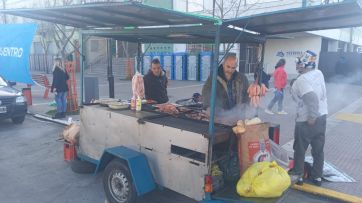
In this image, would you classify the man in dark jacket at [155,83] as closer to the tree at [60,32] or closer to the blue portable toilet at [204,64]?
the tree at [60,32]

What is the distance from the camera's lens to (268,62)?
83.2 feet

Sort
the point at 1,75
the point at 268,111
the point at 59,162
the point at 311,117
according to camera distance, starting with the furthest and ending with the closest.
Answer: the point at 268,111
the point at 1,75
the point at 59,162
the point at 311,117

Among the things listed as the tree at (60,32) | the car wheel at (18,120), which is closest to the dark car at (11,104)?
the car wheel at (18,120)

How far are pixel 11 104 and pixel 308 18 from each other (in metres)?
7.85

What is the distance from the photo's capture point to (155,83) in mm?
6215

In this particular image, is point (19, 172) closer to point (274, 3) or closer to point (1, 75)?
point (1, 75)

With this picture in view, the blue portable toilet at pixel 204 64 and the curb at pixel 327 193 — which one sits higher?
the blue portable toilet at pixel 204 64

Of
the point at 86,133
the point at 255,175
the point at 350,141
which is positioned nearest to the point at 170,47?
the point at 350,141

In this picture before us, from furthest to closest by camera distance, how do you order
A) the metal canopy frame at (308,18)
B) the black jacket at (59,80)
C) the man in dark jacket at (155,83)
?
the black jacket at (59,80) → the man in dark jacket at (155,83) → the metal canopy frame at (308,18)

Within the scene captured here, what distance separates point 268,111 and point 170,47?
15540 millimetres

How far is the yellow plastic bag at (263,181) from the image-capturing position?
3.26 meters

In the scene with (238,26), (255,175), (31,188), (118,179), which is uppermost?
(238,26)

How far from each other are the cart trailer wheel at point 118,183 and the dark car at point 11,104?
18.0 ft

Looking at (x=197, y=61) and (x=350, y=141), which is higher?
(x=197, y=61)
